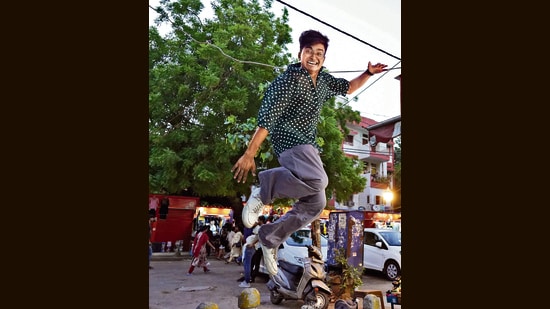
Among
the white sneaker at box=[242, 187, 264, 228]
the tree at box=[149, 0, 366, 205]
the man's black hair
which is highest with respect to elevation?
the tree at box=[149, 0, 366, 205]

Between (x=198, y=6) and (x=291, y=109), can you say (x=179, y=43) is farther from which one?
(x=291, y=109)

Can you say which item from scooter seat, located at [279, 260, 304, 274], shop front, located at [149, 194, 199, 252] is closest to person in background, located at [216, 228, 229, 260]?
shop front, located at [149, 194, 199, 252]

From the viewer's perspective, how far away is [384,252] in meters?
9.00

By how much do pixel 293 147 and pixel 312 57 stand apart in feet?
1.28

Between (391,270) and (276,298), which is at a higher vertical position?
(276,298)

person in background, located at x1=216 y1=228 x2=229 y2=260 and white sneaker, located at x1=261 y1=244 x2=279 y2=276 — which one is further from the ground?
white sneaker, located at x1=261 y1=244 x2=279 y2=276

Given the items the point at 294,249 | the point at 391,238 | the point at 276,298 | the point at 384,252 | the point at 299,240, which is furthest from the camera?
the point at 391,238

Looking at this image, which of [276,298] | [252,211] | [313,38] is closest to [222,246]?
[276,298]

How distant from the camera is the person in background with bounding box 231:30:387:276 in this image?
5.42ft

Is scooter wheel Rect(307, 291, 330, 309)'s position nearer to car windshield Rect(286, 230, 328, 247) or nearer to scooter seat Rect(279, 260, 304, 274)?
scooter seat Rect(279, 260, 304, 274)

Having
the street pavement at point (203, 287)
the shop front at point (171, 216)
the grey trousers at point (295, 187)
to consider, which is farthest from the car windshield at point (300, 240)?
the grey trousers at point (295, 187)

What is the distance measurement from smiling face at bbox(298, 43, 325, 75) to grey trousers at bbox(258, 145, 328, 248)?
342 mm

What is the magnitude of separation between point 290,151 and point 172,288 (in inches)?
237

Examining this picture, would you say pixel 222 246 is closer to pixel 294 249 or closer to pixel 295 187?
pixel 294 249
